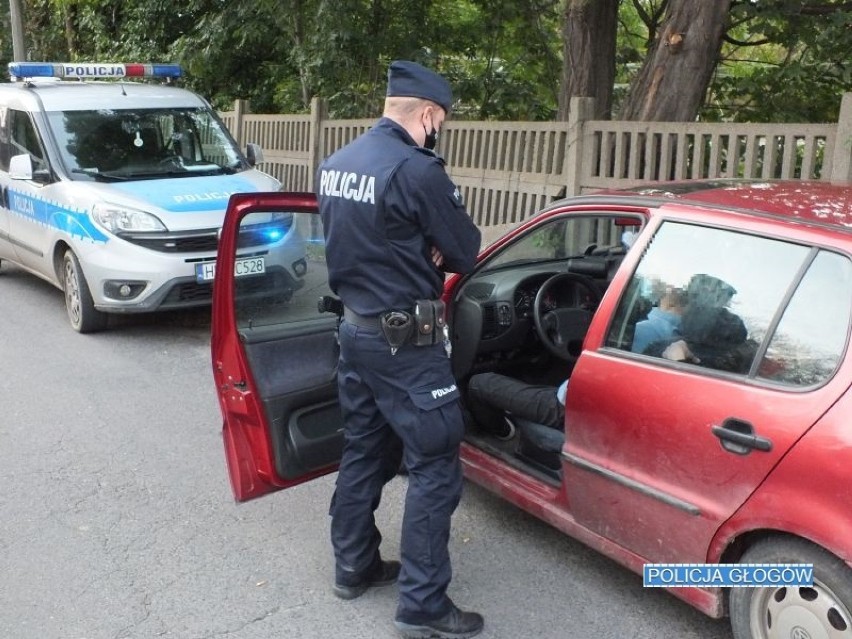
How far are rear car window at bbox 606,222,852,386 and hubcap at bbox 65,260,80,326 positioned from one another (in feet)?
17.7

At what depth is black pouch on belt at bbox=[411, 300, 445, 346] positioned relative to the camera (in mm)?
3109

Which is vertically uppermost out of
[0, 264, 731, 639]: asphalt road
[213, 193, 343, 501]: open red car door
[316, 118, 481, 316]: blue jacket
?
[316, 118, 481, 316]: blue jacket

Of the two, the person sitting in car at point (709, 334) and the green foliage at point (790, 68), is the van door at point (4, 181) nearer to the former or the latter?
the green foliage at point (790, 68)

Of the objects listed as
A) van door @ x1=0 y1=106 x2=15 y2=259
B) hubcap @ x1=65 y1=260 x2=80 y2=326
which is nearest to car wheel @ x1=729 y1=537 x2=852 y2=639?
hubcap @ x1=65 y1=260 x2=80 y2=326

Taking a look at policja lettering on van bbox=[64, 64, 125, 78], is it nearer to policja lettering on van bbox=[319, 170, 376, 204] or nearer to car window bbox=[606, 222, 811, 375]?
policja lettering on van bbox=[319, 170, 376, 204]

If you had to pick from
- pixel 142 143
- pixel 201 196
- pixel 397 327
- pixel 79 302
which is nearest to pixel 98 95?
pixel 142 143

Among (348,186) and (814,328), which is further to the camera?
(348,186)

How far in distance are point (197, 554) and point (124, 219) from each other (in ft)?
12.7

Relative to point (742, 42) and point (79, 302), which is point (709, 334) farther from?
point (742, 42)

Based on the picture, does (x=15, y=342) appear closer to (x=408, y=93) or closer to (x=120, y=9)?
(x=408, y=93)

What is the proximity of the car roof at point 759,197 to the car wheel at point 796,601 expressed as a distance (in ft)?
3.21

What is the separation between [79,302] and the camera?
24.4 feet

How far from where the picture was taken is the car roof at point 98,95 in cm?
816

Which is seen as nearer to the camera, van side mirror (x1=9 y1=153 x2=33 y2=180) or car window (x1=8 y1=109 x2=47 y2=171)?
van side mirror (x1=9 y1=153 x2=33 y2=180)
